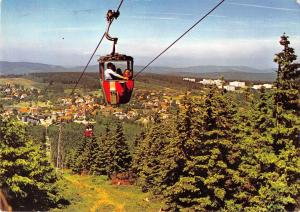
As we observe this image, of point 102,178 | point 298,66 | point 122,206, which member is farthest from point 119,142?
point 298,66

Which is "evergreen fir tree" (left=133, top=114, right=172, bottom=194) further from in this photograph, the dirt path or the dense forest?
the dense forest

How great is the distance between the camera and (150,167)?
182 feet

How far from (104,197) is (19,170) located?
69.4ft

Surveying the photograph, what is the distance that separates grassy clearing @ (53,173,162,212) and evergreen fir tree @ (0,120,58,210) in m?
5.63

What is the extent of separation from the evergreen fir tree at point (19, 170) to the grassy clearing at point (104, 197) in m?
5.63

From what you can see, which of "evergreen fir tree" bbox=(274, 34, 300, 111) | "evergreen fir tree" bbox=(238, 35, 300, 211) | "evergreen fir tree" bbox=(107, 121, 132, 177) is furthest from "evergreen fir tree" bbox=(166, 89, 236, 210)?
"evergreen fir tree" bbox=(107, 121, 132, 177)

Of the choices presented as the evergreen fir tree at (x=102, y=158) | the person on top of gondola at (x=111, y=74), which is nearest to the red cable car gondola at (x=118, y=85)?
the person on top of gondola at (x=111, y=74)

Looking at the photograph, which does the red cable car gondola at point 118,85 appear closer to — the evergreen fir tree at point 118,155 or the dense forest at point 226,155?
the dense forest at point 226,155

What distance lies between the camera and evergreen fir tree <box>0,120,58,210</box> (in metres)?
33.4

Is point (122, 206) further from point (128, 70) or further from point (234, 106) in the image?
point (128, 70)

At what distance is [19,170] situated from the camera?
35.3 metres

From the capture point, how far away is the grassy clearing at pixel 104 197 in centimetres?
4641

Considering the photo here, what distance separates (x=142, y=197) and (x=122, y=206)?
7.04m

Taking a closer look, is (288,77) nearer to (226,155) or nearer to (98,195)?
(226,155)
